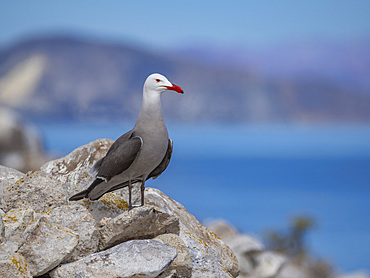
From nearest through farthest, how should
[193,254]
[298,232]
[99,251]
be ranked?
[99,251]
[193,254]
[298,232]

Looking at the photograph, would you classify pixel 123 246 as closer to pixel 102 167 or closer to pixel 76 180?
pixel 102 167

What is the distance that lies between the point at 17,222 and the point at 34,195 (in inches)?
25.1

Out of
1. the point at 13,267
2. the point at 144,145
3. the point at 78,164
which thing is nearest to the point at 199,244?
the point at 144,145

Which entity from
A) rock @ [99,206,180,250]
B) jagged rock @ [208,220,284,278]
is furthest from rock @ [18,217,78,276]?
jagged rock @ [208,220,284,278]

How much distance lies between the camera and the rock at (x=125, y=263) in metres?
5.78

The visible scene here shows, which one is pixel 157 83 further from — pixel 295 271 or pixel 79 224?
pixel 295 271

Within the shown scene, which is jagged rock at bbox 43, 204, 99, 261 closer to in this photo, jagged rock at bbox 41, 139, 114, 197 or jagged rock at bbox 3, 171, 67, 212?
jagged rock at bbox 3, 171, 67, 212

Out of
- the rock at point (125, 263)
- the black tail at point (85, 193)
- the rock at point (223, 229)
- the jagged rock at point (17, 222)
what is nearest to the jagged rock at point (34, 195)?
the black tail at point (85, 193)

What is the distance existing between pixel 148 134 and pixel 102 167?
77 cm

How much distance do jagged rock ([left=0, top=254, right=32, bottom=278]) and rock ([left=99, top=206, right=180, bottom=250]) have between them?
1042 mm

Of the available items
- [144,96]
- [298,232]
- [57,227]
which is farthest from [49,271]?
[298,232]

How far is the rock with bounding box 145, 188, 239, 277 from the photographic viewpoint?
6952 mm

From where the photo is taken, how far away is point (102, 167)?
264 inches

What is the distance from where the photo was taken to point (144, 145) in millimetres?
6504
